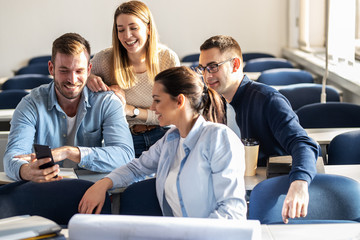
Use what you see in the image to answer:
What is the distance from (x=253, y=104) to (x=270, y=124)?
14 cm

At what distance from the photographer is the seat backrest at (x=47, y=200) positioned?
A: 2.18m

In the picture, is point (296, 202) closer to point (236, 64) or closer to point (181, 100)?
point (181, 100)

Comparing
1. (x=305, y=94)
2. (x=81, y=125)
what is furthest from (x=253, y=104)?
(x=305, y=94)

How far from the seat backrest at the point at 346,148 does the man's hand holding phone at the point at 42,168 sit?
1.50 m

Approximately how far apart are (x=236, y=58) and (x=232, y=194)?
3.24ft

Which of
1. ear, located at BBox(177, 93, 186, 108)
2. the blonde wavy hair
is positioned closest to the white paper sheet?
ear, located at BBox(177, 93, 186, 108)

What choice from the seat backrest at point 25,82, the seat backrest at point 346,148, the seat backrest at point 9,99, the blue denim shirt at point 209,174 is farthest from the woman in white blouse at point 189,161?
the seat backrest at point 25,82

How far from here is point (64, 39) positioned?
275cm

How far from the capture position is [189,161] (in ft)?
6.71

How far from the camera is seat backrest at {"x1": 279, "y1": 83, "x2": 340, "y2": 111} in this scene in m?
4.47

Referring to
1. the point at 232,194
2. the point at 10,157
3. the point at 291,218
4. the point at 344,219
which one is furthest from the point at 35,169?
the point at 344,219

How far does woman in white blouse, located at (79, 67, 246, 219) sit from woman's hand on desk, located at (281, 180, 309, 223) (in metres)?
0.16

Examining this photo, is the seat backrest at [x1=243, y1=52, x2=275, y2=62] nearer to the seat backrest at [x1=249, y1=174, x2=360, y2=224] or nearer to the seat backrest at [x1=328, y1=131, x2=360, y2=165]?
the seat backrest at [x1=328, y1=131, x2=360, y2=165]

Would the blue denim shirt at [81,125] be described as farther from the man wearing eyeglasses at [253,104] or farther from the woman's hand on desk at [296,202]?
the woman's hand on desk at [296,202]
